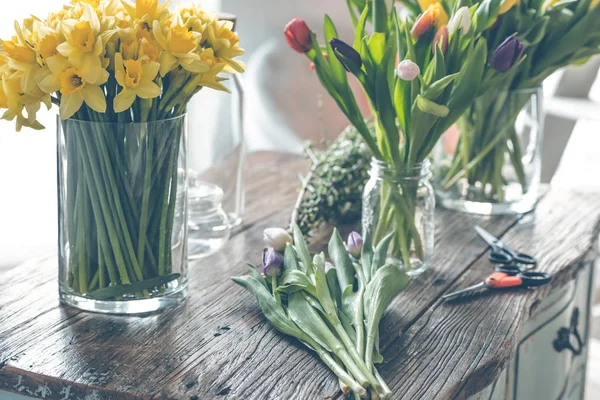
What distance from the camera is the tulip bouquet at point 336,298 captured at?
0.86 meters

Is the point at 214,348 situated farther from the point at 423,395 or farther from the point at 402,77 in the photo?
the point at 402,77

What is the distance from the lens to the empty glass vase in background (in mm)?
1245

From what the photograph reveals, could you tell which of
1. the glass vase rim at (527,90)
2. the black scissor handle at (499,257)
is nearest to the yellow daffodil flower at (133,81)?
the black scissor handle at (499,257)

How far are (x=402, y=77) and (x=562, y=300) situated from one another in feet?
1.68

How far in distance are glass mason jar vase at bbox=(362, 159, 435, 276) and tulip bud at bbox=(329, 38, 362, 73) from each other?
15cm

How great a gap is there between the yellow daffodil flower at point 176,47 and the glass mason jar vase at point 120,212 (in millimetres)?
83

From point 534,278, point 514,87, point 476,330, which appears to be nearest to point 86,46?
point 476,330

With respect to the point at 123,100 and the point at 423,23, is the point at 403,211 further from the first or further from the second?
the point at 123,100

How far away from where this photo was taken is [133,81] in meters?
0.88

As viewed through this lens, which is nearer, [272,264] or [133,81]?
[133,81]

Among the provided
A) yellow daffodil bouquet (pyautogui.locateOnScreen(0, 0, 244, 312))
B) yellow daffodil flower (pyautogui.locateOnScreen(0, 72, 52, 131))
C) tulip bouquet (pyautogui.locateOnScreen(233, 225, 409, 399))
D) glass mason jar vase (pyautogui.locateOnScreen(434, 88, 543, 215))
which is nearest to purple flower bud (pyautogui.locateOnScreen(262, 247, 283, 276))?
tulip bouquet (pyautogui.locateOnScreen(233, 225, 409, 399))

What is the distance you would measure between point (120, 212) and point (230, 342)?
20cm

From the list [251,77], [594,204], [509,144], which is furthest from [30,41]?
[251,77]

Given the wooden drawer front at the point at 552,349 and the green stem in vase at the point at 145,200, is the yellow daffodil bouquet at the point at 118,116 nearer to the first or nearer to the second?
the green stem in vase at the point at 145,200
